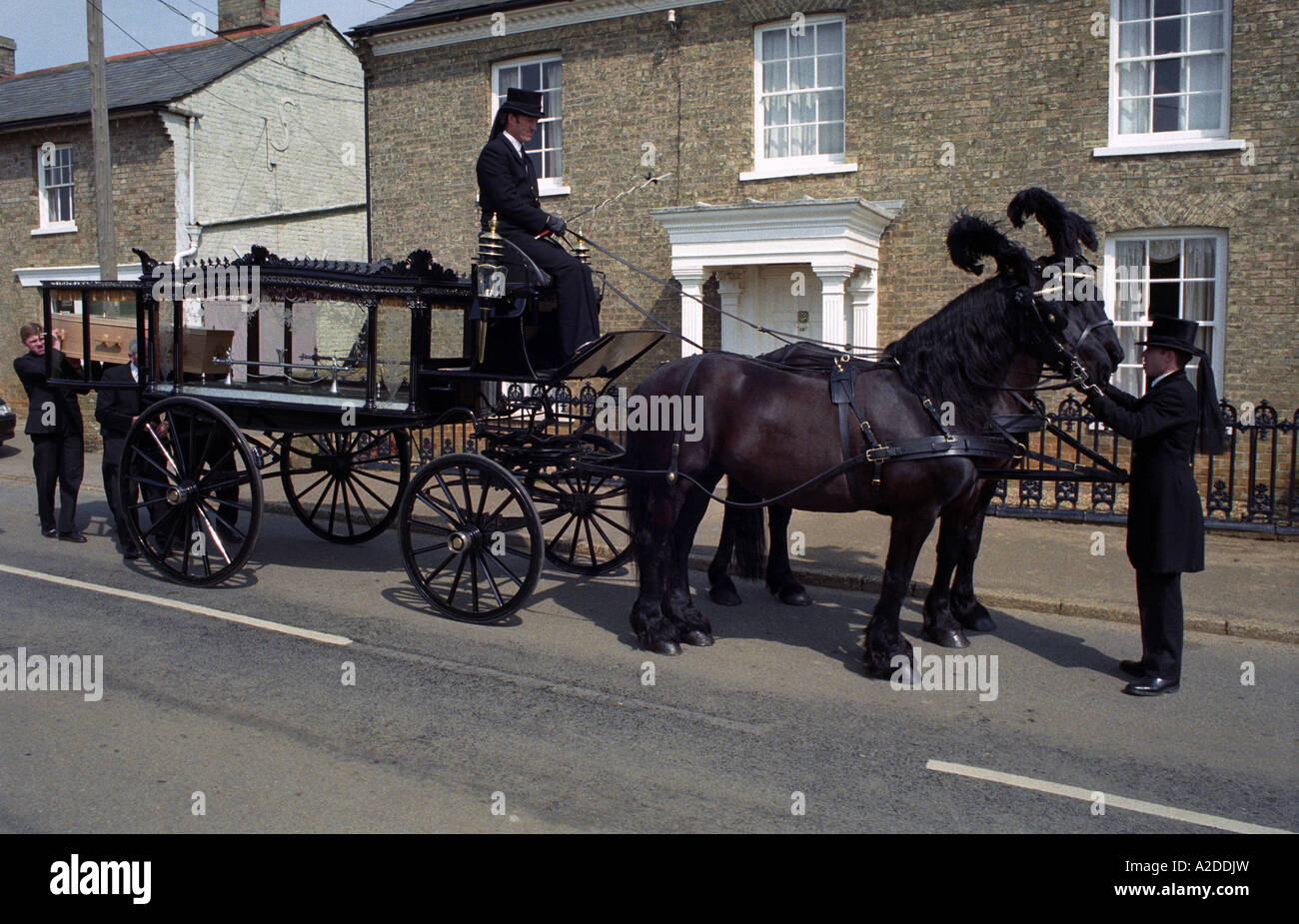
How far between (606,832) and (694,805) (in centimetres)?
42

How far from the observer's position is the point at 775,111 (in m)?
14.5

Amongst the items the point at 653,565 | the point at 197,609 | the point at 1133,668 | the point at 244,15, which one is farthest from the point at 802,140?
the point at 244,15

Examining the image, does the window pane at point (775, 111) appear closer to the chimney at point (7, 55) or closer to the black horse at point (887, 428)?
the black horse at point (887, 428)

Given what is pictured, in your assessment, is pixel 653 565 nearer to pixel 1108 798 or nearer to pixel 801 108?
pixel 1108 798

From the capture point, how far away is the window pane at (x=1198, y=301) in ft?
40.8

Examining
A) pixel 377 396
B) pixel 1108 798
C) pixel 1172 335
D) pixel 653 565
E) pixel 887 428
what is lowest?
pixel 1108 798

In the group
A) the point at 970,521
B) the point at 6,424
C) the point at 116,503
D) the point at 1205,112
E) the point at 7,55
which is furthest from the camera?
the point at 7,55

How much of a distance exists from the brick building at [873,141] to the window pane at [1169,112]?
3cm

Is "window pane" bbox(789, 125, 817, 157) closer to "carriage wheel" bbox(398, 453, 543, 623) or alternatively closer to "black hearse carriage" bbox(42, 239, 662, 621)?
"black hearse carriage" bbox(42, 239, 662, 621)

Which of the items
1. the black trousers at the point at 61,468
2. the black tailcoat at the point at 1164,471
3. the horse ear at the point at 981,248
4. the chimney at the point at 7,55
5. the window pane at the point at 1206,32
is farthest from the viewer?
the chimney at the point at 7,55

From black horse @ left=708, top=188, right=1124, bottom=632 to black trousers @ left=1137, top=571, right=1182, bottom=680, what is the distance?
1107 mm

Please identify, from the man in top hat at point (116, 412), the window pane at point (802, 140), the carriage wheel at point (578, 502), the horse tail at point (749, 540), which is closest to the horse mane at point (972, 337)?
the horse tail at point (749, 540)

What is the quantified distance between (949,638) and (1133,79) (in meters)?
9.12
